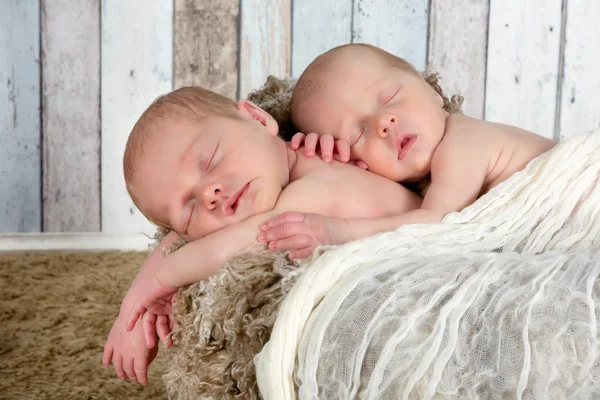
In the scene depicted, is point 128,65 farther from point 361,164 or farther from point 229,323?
point 229,323

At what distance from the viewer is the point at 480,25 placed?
2393 millimetres

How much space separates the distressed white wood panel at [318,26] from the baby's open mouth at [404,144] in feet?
4.12

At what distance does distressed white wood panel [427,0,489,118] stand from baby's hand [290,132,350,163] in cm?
133

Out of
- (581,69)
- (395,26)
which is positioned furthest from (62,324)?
(581,69)

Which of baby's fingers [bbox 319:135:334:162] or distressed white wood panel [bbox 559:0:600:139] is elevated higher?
distressed white wood panel [bbox 559:0:600:139]

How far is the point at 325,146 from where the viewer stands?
3.68 ft

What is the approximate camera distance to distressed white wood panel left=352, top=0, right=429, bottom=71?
2348 millimetres

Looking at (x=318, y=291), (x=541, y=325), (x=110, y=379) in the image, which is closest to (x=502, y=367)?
(x=541, y=325)

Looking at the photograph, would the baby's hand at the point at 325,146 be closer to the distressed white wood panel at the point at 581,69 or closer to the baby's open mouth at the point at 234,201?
the baby's open mouth at the point at 234,201

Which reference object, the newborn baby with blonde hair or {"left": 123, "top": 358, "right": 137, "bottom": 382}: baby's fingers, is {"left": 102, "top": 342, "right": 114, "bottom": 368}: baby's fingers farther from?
the newborn baby with blonde hair

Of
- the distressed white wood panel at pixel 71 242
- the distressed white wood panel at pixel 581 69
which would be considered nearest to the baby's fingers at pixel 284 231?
the distressed white wood panel at pixel 71 242

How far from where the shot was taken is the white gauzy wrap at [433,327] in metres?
0.63

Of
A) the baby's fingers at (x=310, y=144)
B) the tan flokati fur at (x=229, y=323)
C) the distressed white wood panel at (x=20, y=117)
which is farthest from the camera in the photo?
the distressed white wood panel at (x=20, y=117)

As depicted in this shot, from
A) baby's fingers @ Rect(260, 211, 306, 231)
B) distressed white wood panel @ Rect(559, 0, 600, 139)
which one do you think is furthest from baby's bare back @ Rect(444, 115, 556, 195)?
distressed white wood panel @ Rect(559, 0, 600, 139)
